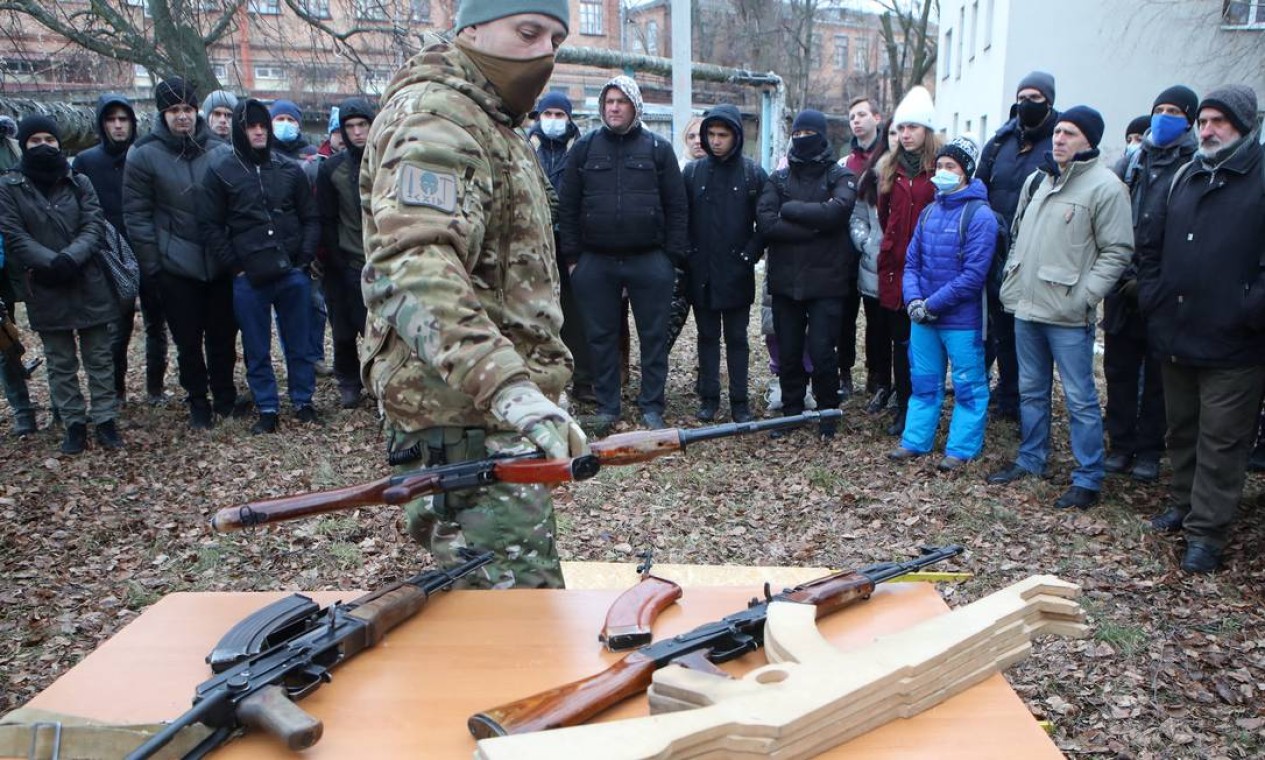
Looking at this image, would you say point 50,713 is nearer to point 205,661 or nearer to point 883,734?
point 205,661

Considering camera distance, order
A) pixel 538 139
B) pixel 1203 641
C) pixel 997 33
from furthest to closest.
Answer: pixel 997 33 → pixel 538 139 → pixel 1203 641

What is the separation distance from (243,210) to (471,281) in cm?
470

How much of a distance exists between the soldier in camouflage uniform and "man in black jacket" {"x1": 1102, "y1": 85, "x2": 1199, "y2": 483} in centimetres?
389

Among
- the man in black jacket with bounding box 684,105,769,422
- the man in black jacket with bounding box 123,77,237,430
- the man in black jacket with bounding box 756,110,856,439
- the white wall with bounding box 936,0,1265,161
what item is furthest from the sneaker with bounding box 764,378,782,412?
the white wall with bounding box 936,0,1265,161

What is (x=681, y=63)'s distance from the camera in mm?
10047

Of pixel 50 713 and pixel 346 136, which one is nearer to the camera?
pixel 50 713

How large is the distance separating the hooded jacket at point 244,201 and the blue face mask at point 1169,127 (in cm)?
561

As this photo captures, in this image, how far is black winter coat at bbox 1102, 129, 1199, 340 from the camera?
487 centimetres

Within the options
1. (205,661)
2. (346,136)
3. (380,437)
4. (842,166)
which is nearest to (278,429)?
(380,437)

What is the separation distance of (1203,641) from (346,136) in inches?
237

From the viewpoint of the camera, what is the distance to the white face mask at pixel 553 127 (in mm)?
6883

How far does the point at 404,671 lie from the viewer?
2.00 m

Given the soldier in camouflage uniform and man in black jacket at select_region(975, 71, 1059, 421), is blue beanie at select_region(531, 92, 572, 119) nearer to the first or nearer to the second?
man in black jacket at select_region(975, 71, 1059, 421)

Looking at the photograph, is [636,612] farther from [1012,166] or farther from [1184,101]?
[1012,166]
